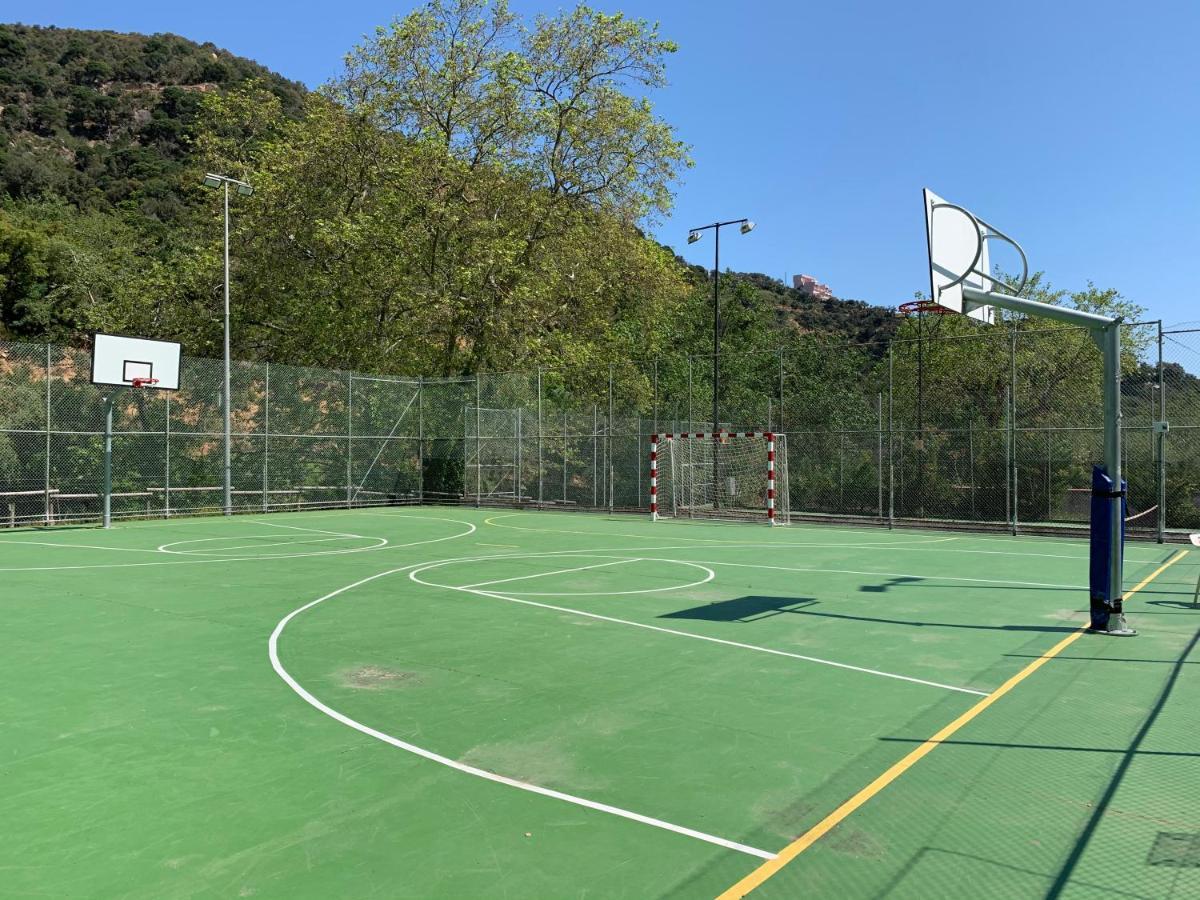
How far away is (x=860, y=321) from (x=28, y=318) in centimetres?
5942

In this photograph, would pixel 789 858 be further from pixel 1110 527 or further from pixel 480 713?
pixel 1110 527

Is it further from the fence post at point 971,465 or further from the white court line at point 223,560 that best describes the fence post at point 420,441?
the fence post at point 971,465

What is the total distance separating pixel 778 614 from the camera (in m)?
9.03

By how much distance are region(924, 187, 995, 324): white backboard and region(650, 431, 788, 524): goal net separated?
13.9 metres

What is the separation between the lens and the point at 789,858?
3.60 meters

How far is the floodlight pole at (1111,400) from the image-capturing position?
26.0ft

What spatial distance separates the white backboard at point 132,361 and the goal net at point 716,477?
474 inches

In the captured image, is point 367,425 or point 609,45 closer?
point 367,425

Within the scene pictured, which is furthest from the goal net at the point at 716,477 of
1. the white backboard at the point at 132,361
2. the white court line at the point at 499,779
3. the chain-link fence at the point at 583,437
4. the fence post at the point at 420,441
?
the white court line at the point at 499,779

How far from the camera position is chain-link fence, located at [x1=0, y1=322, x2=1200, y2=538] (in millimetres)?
18906

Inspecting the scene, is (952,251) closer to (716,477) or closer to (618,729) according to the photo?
(618,729)

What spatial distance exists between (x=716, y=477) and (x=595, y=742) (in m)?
20.0

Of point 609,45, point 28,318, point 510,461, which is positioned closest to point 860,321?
point 609,45

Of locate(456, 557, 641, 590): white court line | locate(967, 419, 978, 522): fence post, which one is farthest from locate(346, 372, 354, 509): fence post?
locate(967, 419, 978, 522): fence post
